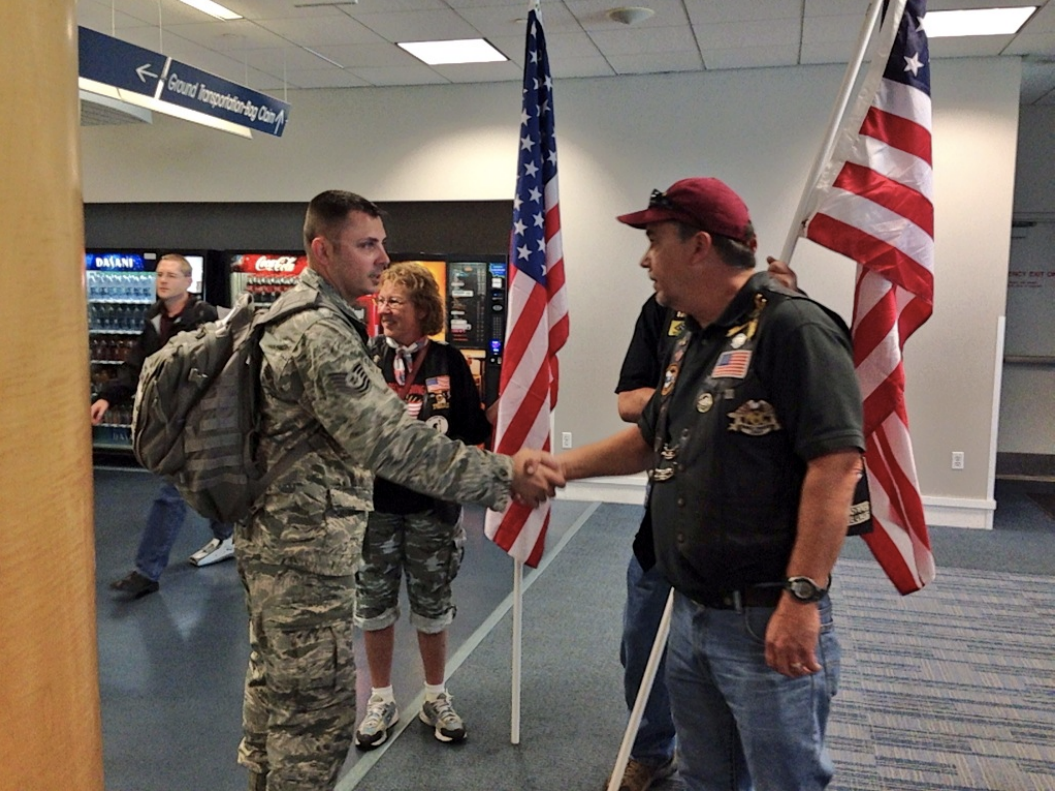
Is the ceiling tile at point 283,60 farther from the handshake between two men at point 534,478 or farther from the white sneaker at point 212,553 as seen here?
the handshake between two men at point 534,478

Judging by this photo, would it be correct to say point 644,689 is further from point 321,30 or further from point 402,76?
point 402,76

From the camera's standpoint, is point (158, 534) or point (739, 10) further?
point (739, 10)

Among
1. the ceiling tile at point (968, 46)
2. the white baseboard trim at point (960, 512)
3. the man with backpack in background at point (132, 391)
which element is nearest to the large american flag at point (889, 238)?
the man with backpack in background at point (132, 391)

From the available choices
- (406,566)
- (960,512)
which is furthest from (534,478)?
(960,512)

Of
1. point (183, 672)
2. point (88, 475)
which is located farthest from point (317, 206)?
point (183, 672)

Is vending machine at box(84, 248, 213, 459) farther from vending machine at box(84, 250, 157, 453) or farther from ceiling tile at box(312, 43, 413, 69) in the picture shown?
ceiling tile at box(312, 43, 413, 69)

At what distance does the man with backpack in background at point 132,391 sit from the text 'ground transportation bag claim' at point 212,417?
268cm

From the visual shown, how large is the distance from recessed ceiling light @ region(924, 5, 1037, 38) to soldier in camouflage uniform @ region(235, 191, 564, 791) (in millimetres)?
4768

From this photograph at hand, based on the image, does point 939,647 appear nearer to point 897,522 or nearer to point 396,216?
point 897,522

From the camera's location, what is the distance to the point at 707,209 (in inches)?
69.8

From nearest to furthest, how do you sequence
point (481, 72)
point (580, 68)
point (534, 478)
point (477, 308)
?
point (534, 478)
point (580, 68)
point (481, 72)
point (477, 308)

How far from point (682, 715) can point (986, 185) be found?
224 inches

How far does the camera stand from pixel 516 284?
310 cm

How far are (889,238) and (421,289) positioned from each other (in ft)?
5.24
